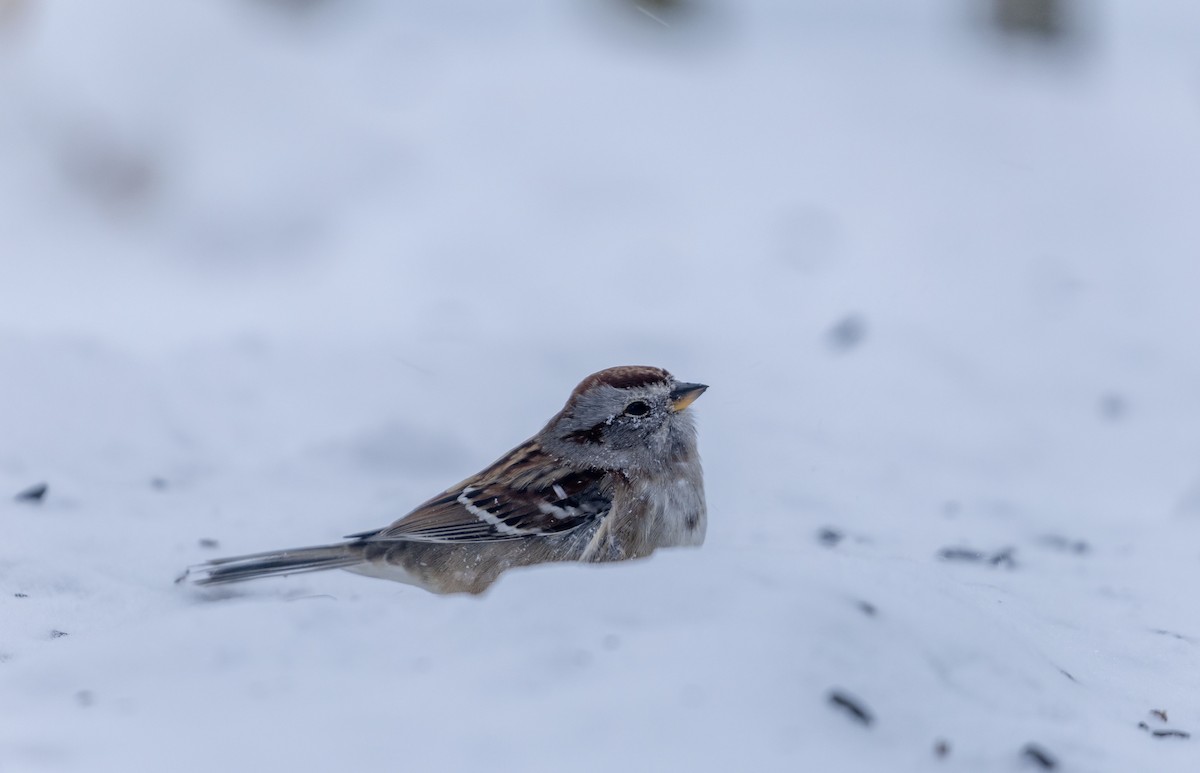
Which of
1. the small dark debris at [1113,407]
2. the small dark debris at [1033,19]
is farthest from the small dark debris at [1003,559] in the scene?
the small dark debris at [1033,19]

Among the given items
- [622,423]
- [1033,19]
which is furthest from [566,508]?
[1033,19]

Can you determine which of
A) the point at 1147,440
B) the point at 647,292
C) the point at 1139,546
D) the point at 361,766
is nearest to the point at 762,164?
the point at 647,292

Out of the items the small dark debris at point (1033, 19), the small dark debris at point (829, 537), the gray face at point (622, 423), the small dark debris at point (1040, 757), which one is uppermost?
the small dark debris at point (1033, 19)

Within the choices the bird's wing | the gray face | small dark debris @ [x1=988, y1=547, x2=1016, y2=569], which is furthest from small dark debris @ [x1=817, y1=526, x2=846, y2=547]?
the bird's wing

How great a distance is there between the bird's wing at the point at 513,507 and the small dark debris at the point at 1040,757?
1652 mm

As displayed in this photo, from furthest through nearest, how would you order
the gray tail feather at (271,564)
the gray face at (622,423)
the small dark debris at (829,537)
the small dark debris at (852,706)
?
the small dark debris at (829,537) < the gray face at (622,423) < the gray tail feather at (271,564) < the small dark debris at (852,706)

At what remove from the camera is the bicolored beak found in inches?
172

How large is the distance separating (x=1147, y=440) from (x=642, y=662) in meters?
4.52

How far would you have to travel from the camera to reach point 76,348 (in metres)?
6.09

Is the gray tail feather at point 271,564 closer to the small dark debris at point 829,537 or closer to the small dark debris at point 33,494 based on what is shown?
the small dark debris at point 33,494

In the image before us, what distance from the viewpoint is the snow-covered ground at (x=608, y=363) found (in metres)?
2.66

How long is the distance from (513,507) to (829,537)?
1360mm

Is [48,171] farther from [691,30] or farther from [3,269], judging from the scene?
[691,30]

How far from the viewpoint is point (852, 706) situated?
2566mm
